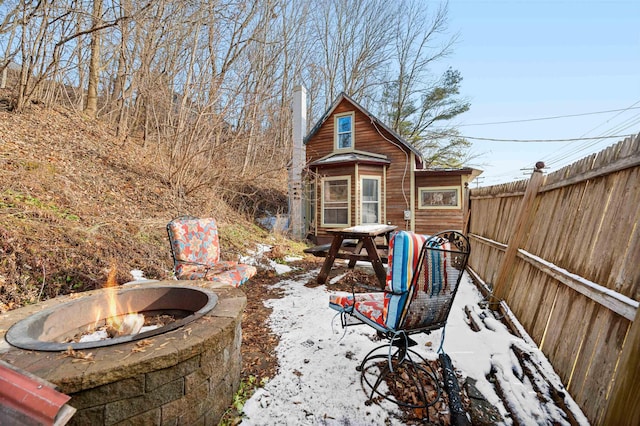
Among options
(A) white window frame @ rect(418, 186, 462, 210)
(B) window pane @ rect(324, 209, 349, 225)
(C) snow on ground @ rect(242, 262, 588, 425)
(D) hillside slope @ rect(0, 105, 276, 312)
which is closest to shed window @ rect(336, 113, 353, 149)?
(B) window pane @ rect(324, 209, 349, 225)

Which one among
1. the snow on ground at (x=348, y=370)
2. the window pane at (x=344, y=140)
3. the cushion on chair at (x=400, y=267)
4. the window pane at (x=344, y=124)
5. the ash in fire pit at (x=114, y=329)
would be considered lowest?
the snow on ground at (x=348, y=370)

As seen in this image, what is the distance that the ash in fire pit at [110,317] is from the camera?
1637mm

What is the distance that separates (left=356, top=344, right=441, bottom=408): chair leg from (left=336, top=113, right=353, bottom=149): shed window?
9.16m

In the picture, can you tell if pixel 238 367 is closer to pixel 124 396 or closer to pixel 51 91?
pixel 124 396

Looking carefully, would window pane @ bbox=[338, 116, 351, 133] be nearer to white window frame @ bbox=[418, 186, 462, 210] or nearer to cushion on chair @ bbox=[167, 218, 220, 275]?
white window frame @ bbox=[418, 186, 462, 210]

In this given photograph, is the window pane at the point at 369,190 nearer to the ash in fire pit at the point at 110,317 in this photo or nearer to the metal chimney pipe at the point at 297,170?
the metal chimney pipe at the point at 297,170

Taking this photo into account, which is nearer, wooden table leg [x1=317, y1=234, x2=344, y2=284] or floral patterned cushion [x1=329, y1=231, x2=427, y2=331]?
floral patterned cushion [x1=329, y1=231, x2=427, y2=331]

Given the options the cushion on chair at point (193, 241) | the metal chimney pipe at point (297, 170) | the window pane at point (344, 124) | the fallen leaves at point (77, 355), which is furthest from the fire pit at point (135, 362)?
the window pane at point (344, 124)

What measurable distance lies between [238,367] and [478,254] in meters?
Answer: 4.70

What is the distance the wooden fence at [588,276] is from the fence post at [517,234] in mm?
12

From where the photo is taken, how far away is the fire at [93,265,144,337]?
221 centimetres

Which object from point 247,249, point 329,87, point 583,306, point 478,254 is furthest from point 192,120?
point 329,87

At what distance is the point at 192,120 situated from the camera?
6.76 meters

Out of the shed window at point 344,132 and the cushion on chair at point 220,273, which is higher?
the shed window at point 344,132
